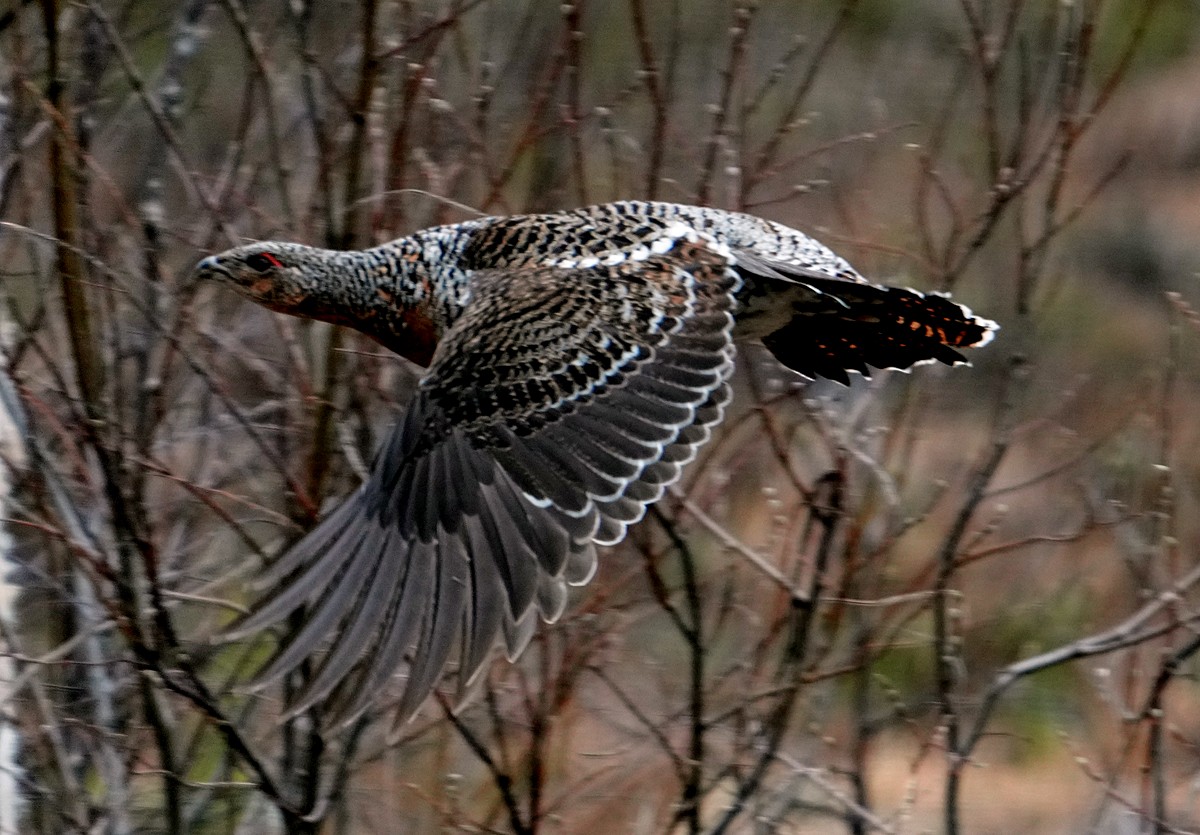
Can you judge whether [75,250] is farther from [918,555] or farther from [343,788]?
[918,555]

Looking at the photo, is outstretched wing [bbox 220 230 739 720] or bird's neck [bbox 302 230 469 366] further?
bird's neck [bbox 302 230 469 366]

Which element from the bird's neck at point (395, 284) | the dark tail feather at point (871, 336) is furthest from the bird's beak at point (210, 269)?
the dark tail feather at point (871, 336)

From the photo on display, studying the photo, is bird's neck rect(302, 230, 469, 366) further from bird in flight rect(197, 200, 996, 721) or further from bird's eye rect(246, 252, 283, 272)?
bird's eye rect(246, 252, 283, 272)

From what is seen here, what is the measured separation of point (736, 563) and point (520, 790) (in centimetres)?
245

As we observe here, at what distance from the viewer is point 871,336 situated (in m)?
5.38

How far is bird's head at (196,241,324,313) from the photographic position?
16.5 feet

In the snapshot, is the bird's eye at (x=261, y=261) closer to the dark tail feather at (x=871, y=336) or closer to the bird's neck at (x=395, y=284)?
the bird's neck at (x=395, y=284)

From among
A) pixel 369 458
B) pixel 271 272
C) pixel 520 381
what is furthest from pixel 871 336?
pixel 271 272

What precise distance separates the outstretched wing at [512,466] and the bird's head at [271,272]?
20.8 inches

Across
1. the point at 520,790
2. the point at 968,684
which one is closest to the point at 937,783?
the point at 968,684

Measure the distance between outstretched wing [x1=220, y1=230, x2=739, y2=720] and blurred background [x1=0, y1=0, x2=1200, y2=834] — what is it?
0.66ft

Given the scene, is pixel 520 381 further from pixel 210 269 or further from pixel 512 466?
pixel 210 269

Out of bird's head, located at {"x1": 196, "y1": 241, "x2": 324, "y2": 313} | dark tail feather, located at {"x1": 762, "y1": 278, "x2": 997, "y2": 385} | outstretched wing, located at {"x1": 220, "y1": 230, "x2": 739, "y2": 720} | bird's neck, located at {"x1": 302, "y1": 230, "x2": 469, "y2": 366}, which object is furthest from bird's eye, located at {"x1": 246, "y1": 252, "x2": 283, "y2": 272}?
dark tail feather, located at {"x1": 762, "y1": 278, "x2": 997, "y2": 385}

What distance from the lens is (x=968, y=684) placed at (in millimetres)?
9766
